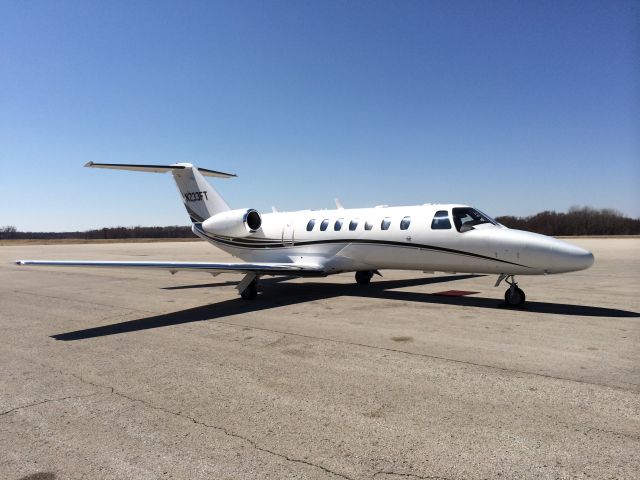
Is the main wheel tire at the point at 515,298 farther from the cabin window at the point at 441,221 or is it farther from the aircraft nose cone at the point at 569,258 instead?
the cabin window at the point at 441,221

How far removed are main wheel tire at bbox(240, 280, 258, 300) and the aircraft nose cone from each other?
22.4 feet

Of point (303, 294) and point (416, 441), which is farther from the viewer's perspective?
point (303, 294)

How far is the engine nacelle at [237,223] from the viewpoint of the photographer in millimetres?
14297

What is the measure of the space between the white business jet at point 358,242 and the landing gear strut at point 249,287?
3cm

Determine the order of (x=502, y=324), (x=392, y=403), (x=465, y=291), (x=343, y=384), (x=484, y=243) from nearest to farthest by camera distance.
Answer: (x=392, y=403), (x=343, y=384), (x=502, y=324), (x=484, y=243), (x=465, y=291)

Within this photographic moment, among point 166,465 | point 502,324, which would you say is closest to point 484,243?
point 502,324

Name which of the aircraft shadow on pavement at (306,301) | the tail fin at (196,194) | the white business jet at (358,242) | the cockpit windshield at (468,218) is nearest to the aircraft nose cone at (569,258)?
the white business jet at (358,242)

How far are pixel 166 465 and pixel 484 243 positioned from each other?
25.8 feet

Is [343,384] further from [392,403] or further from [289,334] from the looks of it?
[289,334]

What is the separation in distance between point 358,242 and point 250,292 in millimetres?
3194

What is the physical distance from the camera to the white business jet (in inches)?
349

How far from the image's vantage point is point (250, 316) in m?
8.98

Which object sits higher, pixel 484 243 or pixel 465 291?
pixel 484 243

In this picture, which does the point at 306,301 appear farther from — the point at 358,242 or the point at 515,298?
the point at 515,298
